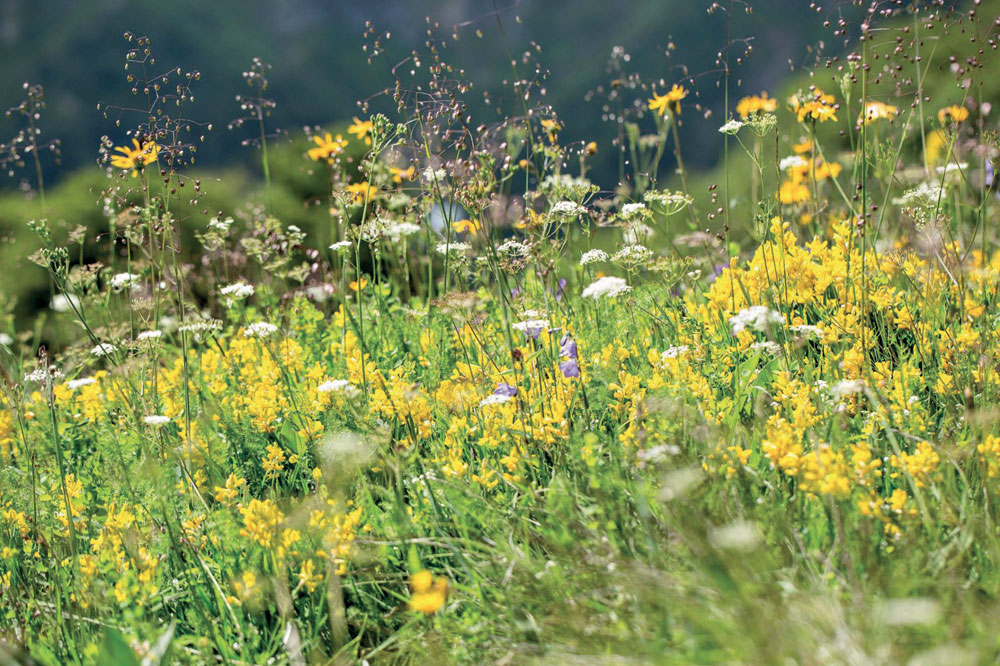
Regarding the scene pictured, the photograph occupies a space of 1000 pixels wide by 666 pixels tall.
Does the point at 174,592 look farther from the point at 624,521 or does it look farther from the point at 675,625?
the point at 675,625

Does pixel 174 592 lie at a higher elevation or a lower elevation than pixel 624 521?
lower

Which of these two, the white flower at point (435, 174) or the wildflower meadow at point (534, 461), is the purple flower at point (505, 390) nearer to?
the wildflower meadow at point (534, 461)

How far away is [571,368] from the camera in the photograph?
2.28 metres

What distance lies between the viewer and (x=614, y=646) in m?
1.46

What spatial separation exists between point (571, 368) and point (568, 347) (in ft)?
0.31

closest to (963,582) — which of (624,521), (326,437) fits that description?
(624,521)

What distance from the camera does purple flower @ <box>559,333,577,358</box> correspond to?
7.69 ft

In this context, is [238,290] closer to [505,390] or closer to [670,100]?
[505,390]

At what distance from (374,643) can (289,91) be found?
454 ft

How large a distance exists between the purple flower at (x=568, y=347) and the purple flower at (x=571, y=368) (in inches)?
1.3

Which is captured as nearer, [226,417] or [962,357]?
[962,357]

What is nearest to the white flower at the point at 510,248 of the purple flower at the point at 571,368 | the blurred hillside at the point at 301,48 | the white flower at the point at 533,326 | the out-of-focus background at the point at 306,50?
the white flower at the point at 533,326

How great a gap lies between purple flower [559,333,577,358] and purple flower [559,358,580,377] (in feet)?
0.11

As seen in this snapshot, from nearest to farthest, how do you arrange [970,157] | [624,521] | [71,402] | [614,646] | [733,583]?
[733,583] → [614,646] → [624,521] → [71,402] → [970,157]
